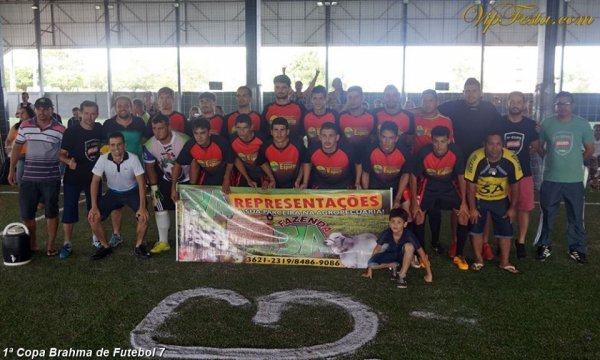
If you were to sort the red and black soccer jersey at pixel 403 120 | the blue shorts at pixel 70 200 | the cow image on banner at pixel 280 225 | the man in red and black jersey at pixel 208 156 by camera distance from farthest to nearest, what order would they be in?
the red and black soccer jersey at pixel 403 120, the blue shorts at pixel 70 200, the man in red and black jersey at pixel 208 156, the cow image on banner at pixel 280 225

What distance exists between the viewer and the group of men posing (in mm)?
5480

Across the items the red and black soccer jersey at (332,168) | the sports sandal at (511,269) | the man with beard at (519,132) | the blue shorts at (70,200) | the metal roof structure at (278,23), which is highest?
the metal roof structure at (278,23)

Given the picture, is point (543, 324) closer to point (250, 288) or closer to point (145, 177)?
point (250, 288)

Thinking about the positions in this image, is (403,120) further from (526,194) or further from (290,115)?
(526,194)

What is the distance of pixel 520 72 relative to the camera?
3300 cm

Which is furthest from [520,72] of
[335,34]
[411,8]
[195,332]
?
[195,332]

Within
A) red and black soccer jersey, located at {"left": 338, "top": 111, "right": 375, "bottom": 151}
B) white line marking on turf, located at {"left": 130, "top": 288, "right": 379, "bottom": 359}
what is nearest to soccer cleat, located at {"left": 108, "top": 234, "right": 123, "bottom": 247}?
white line marking on turf, located at {"left": 130, "top": 288, "right": 379, "bottom": 359}

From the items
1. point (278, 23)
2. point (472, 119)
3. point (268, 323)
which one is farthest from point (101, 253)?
point (278, 23)

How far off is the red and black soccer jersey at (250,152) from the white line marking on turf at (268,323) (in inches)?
64.8

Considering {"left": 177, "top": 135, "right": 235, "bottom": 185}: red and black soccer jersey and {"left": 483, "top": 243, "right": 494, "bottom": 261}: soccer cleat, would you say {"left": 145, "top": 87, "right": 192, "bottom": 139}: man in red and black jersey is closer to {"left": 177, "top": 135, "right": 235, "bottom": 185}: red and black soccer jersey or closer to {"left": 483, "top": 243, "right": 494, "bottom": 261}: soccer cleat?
{"left": 177, "top": 135, "right": 235, "bottom": 185}: red and black soccer jersey

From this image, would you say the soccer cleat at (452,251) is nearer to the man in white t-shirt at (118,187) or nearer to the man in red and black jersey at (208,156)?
the man in red and black jersey at (208,156)

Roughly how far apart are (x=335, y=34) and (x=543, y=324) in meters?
25.7

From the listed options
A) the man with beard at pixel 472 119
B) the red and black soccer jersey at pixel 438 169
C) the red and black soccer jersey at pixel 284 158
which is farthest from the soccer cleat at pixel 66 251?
the man with beard at pixel 472 119

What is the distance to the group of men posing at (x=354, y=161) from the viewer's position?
5.48m
